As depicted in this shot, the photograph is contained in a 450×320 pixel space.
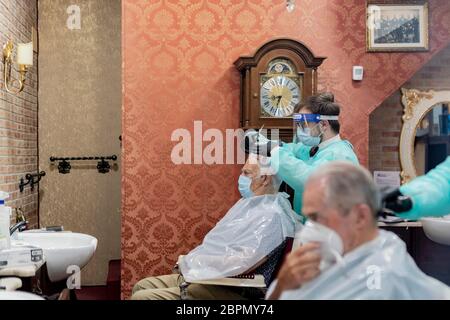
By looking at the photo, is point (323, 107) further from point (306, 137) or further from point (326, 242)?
point (326, 242)

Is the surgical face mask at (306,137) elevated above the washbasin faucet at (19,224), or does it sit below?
above

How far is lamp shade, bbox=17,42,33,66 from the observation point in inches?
68.7

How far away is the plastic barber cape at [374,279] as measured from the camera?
104cm

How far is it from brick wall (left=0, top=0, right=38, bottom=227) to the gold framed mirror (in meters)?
1.31

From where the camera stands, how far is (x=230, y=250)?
197 centimetres

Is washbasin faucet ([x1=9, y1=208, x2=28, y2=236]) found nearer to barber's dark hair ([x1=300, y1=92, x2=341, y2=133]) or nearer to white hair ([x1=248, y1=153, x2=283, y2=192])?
white hair ([x1=248, y1=153, x2=283, y2=192])

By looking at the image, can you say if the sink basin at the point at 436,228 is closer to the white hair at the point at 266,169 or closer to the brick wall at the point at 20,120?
the white hair at the point at 266,169

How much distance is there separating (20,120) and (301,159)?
3.32ft

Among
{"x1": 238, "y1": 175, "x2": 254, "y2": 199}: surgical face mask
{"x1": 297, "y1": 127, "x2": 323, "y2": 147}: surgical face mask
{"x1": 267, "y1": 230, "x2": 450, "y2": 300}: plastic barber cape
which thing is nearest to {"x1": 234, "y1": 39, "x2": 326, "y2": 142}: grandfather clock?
{"x1": 238, "y1": 175, "x2": 254, "y2": 199}: surgical face mask

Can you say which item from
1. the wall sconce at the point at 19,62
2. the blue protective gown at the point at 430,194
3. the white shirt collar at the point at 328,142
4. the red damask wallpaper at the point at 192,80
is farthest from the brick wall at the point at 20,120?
the blue protective gown at the point at 430,194

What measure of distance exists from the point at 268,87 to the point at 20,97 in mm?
935

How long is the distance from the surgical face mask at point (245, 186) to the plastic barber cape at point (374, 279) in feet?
2.75
